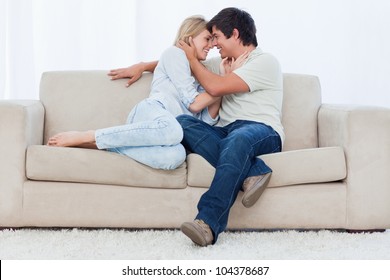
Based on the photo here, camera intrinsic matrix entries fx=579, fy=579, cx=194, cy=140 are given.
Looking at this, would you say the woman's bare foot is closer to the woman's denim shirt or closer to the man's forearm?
the woman's denim shirt

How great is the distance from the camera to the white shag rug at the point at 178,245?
211cm

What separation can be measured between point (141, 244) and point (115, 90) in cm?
102

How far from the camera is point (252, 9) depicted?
377 cm

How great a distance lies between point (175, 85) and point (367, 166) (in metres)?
0.96

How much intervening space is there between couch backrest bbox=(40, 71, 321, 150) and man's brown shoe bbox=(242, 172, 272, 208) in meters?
0.70

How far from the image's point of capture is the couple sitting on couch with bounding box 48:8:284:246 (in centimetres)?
228

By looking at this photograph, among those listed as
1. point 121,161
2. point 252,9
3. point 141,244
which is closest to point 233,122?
point 121,161

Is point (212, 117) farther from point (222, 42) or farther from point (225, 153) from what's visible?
point (225, 153)

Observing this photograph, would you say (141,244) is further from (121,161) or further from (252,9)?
(252,9)

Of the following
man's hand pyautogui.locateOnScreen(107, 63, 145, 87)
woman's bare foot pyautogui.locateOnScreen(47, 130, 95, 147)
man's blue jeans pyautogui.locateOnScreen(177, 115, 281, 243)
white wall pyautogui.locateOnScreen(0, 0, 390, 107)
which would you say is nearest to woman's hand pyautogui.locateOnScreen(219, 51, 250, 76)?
man's blue jeans pyautogui.locateOnScreen(177, 115, 281, 243)

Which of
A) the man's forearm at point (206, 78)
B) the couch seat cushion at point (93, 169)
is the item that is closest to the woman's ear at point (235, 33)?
the man's forearm at point (206, 78)

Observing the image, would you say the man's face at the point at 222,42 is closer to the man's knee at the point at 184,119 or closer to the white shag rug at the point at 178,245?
the man's knee at the point at 184,119

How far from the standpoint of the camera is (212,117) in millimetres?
2893

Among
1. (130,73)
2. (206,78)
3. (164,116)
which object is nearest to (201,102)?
(206,78)
